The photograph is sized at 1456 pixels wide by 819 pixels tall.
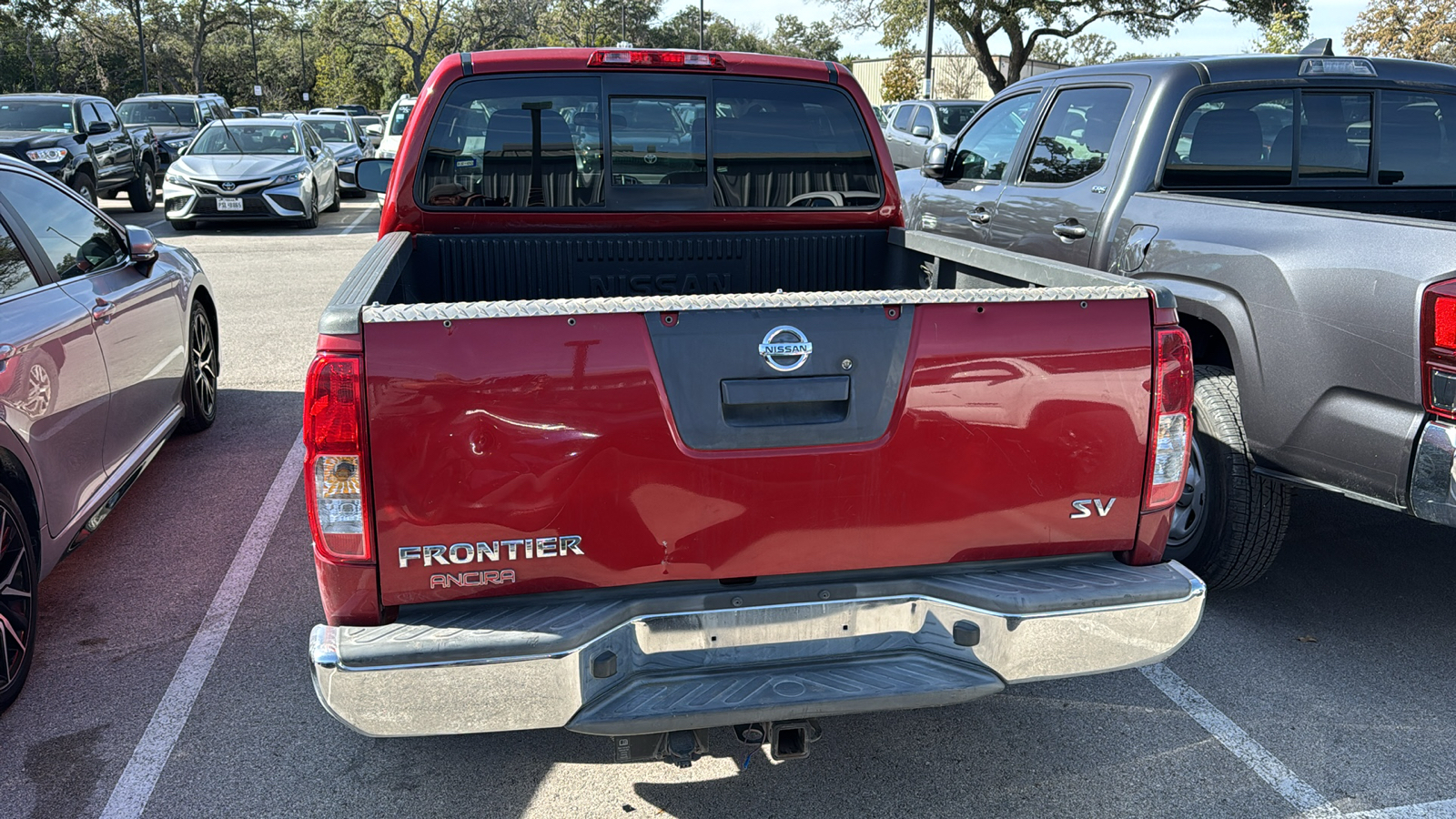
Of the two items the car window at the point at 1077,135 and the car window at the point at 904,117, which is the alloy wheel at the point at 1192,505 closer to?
the car window at the point at 1077,135

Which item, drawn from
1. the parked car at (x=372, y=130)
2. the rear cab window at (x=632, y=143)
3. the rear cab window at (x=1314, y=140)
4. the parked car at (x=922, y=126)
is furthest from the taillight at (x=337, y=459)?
the parked car at (x=372, y=130)

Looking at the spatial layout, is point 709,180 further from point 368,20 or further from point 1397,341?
point 368,20

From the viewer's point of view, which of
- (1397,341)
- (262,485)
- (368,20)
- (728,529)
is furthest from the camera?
(368,20)

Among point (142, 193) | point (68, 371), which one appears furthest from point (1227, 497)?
point (142, 193)

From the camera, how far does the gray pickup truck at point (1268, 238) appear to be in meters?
3.37

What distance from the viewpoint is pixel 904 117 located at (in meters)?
18.6

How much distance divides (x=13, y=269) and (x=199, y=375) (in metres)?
2.03

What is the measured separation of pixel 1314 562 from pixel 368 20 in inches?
2703

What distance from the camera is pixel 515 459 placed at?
95.0 inches

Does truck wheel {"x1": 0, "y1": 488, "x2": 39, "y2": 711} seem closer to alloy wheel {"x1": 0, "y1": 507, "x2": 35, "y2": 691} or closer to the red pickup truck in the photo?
alloy wheel {"x1": 0, "y1": 507, "x2": 35, "y2": 691}

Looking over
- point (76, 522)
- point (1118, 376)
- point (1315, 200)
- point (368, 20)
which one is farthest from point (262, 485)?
point (368, 20)

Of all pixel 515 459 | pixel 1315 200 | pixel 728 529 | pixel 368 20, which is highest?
pixel 368 20

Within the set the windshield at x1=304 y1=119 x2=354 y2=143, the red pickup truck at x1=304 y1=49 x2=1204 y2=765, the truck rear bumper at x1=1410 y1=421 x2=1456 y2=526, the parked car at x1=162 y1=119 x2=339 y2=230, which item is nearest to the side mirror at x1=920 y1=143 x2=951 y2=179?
the truck rear bumper at x1=1410 y1=421 x2=1456 y2=526

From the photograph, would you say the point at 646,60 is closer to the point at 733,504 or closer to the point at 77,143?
the point at 733,504
